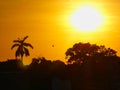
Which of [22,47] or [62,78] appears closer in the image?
[62,78]

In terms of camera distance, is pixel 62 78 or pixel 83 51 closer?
pixel 62 78

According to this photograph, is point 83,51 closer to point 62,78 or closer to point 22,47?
point 22,47

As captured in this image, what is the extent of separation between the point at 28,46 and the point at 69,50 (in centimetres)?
1887

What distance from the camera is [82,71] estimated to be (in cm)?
9138

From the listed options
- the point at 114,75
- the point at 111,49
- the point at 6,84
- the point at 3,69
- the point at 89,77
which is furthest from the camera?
the point at 111,49

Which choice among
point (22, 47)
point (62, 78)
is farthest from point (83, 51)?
point (62, 78)

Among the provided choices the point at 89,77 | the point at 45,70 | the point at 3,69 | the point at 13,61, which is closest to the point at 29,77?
the point at 45,70

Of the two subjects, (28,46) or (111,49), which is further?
(111,49)

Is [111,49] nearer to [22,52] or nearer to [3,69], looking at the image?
[22,52]

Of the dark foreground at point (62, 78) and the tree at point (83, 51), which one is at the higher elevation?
the tree at point (83, 51)

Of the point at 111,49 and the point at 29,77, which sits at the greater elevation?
the point at 111,49

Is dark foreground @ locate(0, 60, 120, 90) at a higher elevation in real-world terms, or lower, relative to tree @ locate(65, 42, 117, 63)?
lower

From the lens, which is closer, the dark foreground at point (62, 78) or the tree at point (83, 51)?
the dark foreground at point (62, 78)

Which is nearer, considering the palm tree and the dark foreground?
the dark foreground
